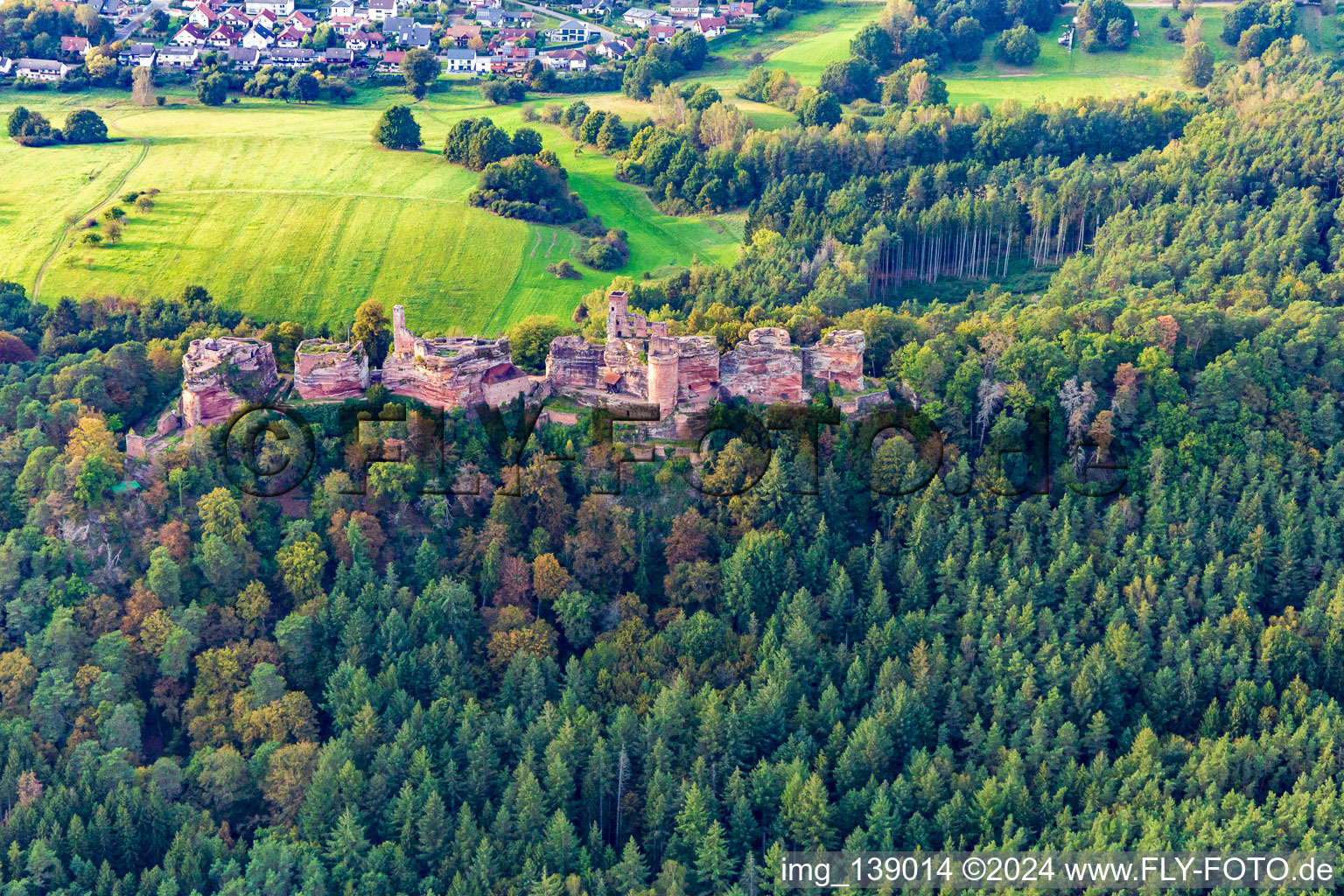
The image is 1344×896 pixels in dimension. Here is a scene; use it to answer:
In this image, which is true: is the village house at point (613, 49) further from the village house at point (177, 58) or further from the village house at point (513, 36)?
the village house at point (177, 58)

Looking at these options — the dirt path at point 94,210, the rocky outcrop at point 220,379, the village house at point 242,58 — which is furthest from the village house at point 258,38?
the rocky outcrop at point 220,379

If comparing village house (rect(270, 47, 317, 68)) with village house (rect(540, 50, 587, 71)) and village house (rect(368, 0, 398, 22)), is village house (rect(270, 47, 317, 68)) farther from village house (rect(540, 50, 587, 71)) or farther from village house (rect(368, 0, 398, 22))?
village house (rect(540, 50, 587, 71))

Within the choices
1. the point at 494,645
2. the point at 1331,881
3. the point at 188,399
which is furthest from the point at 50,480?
the point at 1331,881

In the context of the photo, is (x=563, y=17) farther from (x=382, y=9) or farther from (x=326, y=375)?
(x=326, y=375)

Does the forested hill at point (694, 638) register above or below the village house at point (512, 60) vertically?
below

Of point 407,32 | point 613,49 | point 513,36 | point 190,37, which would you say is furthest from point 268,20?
point 613,49

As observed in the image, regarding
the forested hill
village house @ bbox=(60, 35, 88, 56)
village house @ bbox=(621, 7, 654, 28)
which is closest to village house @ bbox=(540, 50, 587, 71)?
village house @ bbox=(621, 7, 654, 28)
